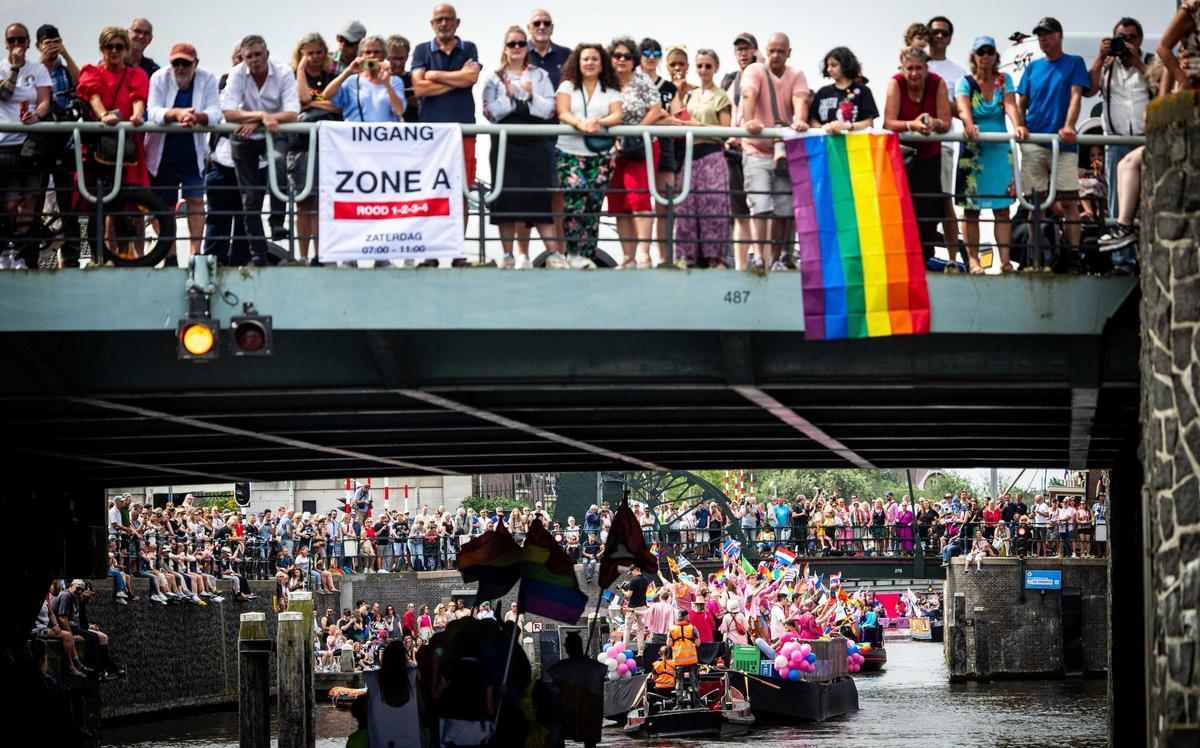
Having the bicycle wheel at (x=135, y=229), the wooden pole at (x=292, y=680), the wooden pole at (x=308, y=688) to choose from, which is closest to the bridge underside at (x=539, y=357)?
the bicycle wheel at (x=135, y=229)

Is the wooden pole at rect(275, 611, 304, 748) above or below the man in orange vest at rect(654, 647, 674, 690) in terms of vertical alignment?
above

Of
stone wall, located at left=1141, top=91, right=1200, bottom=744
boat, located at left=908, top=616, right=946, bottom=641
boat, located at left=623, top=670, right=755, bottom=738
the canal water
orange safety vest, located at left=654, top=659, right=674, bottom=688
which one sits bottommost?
boat, located at left=908, top=616, right=946, bottom=641

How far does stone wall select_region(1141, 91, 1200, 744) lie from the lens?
10969mm

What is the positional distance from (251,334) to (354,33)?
4.04 metres

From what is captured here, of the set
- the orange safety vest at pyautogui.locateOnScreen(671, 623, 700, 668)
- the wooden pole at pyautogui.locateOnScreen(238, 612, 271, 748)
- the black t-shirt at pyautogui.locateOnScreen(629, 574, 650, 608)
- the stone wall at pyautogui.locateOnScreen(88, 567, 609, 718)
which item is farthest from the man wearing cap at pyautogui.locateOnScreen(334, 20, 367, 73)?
the black t-shirt at pyautogui.locateOnScreen(629, 574, 650, 608)

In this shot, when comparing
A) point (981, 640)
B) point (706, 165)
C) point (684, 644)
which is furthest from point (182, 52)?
point (981, 640)

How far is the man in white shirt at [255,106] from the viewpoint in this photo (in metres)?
14.6

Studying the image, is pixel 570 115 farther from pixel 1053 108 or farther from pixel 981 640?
pixel 981 640

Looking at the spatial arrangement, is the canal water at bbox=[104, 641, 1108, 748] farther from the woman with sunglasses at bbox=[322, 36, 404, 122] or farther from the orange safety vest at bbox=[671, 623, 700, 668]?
the woman with sunglasses at bbox=[322, 36, 404, 122]

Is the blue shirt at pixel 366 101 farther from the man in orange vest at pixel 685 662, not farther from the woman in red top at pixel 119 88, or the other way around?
the man in orange vest at pixel 685 662

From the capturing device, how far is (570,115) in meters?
15.0

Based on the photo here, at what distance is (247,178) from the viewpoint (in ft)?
49.3

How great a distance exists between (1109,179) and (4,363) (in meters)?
10.4

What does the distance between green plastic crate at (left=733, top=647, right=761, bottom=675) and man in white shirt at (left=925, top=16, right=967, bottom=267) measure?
19924 mm
